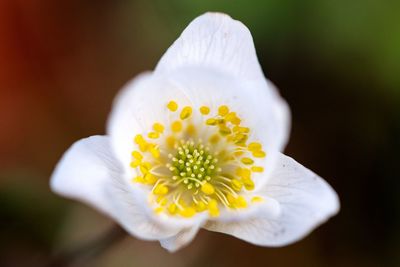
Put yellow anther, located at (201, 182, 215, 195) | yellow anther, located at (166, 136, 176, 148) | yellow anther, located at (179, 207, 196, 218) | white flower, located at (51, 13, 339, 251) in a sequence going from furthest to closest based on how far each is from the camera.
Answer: yellow anther, located at (166, 136, 176, 148), yellow anther, located at (201, 182, 215, 195), yellow anther, located at (179, 207, 196, 218), white flower, located at (51, 13, 339, 251)

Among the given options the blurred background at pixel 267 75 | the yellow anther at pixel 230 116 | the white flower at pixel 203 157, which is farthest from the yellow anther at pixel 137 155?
the blurred background at pixel 267 75

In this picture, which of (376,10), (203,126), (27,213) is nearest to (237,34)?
(203,126)

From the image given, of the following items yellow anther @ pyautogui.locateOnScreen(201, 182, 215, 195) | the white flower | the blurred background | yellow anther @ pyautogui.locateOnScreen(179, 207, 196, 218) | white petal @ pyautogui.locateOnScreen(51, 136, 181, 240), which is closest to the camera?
white petal @ pyautogui.locateOnScreen(51, 136, 181, 240)

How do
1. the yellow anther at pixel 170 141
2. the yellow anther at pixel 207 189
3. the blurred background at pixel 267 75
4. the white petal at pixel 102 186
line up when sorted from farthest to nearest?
1. the blurred background at pixel 267 75
2. the yellow anther at pixel 170 141
3. the yellow anther at pixel 207 189
4. the white petal at pixel 102 186

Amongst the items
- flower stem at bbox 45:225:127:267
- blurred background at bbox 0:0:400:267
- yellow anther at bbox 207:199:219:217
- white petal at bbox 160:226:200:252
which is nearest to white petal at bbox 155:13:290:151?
yellow anther at bbox 207:199:219:217

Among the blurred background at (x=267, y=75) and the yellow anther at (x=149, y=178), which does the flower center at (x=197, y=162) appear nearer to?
the yellow anther at (x=149, y=178)

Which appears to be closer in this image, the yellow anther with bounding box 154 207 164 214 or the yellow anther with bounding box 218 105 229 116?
the yellow anther with bounding box 154 207 164 214

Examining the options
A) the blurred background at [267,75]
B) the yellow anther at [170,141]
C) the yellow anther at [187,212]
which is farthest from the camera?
the blurred background at [267,75]

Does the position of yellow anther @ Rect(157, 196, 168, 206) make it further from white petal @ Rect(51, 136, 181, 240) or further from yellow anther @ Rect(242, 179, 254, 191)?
yellow anther @ Rect(242, 179, 254, 191)

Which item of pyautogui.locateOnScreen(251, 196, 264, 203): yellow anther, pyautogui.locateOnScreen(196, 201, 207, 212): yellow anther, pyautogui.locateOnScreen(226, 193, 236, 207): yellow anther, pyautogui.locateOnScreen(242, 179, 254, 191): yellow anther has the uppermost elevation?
pyautogui.locateOnScreen(242, 179, 254, 191): yellow anther
